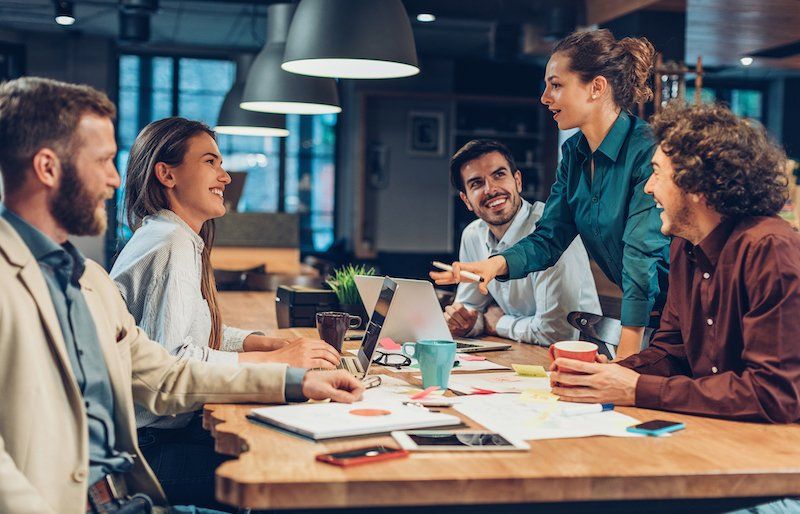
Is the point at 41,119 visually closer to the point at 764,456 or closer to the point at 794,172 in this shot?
the point at 764,456

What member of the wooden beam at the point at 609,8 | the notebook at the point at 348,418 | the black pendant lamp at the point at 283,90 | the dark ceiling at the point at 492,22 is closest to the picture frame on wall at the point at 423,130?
the dark ceiling at the point at 492,22

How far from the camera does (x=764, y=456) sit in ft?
5.44

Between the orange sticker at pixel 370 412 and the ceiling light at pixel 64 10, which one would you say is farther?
the ceiling light at pixel 64 10

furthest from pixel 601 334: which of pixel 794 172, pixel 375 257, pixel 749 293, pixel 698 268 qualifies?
pixel 375 257

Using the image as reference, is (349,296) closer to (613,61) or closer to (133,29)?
(613,61)

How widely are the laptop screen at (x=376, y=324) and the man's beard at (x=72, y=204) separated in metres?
0.81

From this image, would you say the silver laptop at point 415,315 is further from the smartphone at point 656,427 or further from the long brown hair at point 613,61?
the long brown hair at point 613,61

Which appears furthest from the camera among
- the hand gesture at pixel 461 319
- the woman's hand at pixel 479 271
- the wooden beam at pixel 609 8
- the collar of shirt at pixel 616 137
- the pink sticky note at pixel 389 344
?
the wooden beam at pixel 609 8

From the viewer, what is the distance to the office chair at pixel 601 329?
9.58 ft

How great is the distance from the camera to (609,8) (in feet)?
24.2

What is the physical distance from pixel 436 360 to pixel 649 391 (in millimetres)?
473

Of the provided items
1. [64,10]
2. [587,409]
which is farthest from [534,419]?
[64,10]

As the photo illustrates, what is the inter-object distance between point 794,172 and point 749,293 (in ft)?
18.0

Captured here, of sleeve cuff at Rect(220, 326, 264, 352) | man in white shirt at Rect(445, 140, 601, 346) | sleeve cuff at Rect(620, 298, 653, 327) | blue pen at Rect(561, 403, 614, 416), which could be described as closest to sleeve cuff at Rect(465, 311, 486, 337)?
man in white shirt at Rect(445, 140, 601, 346)
